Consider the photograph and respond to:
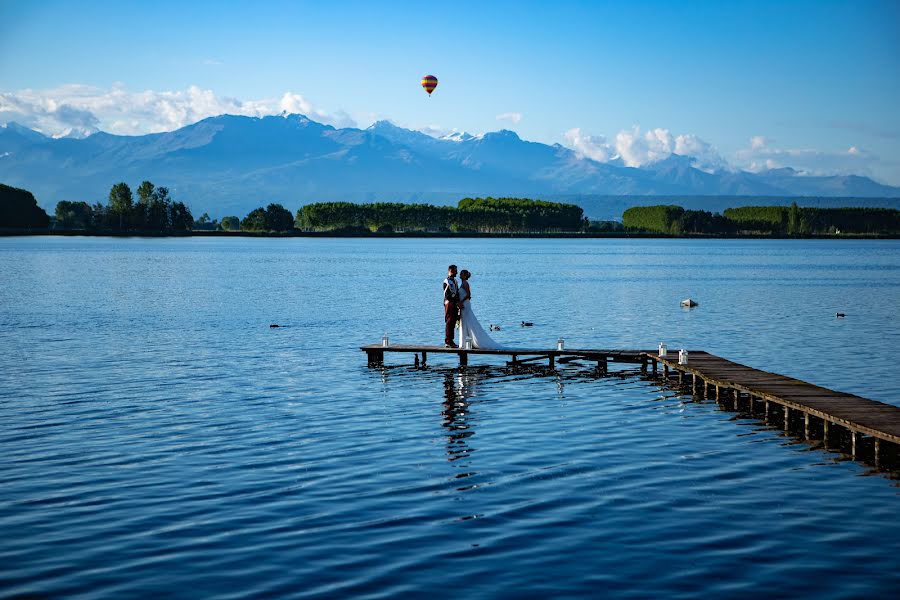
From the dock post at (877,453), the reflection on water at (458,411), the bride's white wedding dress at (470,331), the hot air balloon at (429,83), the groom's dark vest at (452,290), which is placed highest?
the hot air balloon at (429,83)

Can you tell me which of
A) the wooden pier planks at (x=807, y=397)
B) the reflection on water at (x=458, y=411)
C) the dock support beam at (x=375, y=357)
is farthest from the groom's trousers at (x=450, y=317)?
the wooden pier planks at (x=807, y=397)

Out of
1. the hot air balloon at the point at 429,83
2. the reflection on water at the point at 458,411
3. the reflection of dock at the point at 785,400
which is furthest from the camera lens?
the hot air balloon at the point at 429,83

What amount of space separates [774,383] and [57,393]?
20818mm

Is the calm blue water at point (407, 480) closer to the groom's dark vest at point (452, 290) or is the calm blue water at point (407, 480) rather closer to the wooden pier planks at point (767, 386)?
the wooden pier planks at point (767, 386)

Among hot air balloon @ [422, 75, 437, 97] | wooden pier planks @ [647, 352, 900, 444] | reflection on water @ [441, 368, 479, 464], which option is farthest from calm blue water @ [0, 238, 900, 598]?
hot air balloon @ [422, 75, 437, 97]

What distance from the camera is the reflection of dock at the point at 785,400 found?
22.9 metres

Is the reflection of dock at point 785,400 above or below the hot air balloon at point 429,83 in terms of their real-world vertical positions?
below

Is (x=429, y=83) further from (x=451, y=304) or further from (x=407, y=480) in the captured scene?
(x=407, y=480)

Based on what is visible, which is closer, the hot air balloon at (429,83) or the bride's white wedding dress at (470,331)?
the bride's white wedding dress at (470,331)

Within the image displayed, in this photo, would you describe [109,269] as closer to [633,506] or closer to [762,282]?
[762,282]

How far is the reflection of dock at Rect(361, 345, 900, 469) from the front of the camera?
75.0 ft

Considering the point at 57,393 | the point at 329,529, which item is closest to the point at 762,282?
the point at 57,393

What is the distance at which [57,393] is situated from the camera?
30.8 meters

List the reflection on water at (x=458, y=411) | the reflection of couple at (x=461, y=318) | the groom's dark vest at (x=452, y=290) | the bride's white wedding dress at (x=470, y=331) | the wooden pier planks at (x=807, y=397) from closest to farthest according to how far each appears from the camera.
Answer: the wooden pier planks at (x=807, y=397), the reflection on water at (x=458, y=411), the groom's dark vest at (x=452, y=290), the reflection of couple at (x=461, y=318), the bride's white wedding dress at (x=470, y=331)
